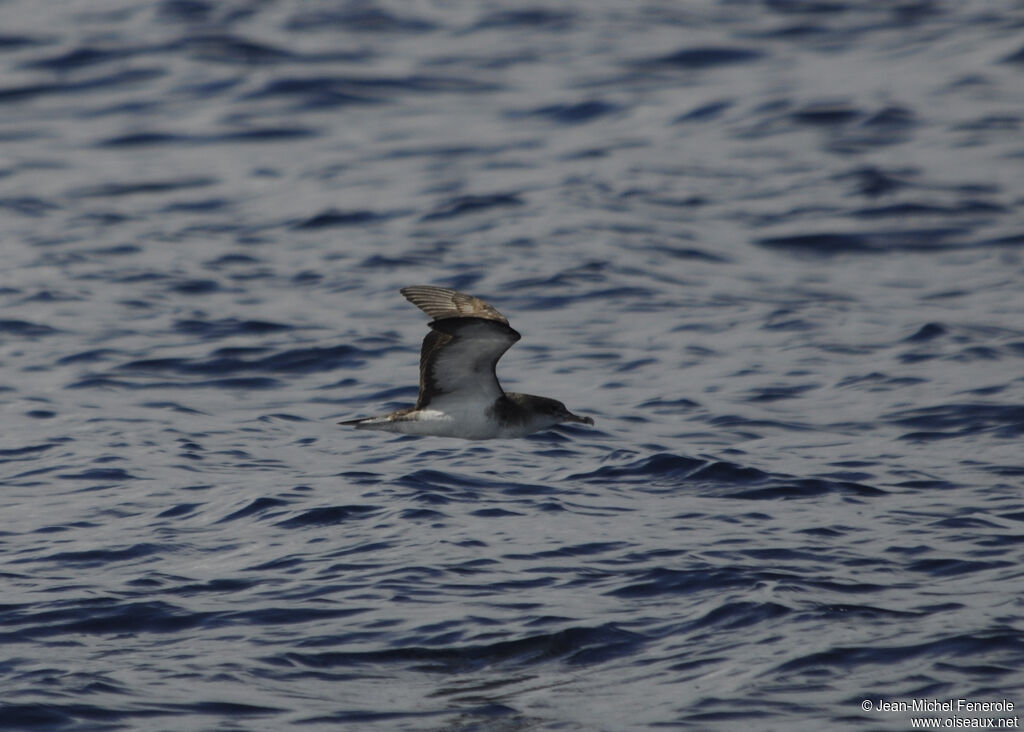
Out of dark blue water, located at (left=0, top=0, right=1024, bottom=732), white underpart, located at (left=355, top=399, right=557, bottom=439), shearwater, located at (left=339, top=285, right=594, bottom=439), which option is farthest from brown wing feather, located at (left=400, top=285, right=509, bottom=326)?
dark blue water, located at (left=0, top=0, right=1024, bottom=732)

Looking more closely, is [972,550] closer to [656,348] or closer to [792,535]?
[792,535]

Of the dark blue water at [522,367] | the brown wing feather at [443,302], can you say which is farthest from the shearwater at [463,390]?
the dark blue water at [522,367]

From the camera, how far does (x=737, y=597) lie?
9.72 metres

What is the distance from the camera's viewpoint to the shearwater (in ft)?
31.5

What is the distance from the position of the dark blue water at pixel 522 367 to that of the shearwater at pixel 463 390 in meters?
0.85

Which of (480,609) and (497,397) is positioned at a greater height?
(497,397)

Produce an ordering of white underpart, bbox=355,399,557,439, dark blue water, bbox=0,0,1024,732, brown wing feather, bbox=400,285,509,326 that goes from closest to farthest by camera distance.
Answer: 1. dark blue water, bbox=0,0,1024,732
2. brown wing feather, bbox=400,285,509,326
3. white underpart, bbox=355,399,557,439

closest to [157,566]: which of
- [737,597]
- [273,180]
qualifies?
[737,597]

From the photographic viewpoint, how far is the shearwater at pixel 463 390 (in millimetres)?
9602

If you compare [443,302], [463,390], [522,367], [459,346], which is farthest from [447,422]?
[522,367]

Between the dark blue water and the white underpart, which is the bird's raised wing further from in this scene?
the dark blue water

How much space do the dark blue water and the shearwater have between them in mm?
850

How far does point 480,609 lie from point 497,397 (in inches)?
58.7

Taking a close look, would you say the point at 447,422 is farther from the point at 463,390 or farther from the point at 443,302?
the point at 443,302
